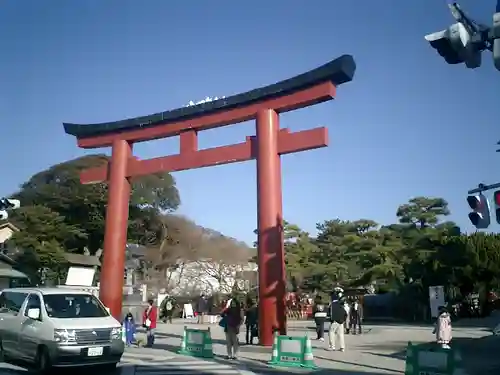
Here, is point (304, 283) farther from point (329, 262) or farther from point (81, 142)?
point (81, 142)

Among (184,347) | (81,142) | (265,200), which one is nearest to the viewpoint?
(184,347)

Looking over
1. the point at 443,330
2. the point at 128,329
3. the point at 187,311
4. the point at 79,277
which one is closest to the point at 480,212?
the point at 443,330

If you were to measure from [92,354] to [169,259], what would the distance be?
1444 inches

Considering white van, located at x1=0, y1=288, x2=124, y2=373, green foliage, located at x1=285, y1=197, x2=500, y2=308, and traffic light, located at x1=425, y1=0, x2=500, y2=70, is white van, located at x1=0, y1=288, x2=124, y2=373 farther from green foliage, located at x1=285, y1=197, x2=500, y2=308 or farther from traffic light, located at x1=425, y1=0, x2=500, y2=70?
green foliage, located at x1=285, y1=197, x2=500, y2=308

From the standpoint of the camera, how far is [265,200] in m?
16.2

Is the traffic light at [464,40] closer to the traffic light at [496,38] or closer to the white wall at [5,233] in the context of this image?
the traffic light at [496,38]

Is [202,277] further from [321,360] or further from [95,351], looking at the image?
[95,351]

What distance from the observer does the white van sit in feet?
33.4

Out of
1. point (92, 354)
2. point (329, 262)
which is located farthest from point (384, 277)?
point (92, 354)

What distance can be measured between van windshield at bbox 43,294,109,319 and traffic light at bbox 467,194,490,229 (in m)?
7.94

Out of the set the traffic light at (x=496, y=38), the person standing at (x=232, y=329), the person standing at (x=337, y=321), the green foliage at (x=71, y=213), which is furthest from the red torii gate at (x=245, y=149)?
the green foliage at (x=71, y=213)

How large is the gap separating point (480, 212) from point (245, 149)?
9476 mm

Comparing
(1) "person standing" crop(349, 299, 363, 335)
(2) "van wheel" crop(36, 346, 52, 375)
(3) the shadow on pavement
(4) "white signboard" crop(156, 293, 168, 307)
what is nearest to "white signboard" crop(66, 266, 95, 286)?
(4) "white signboard" crop(156, 293, 168, 307)

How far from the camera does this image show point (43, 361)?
1034 cm
